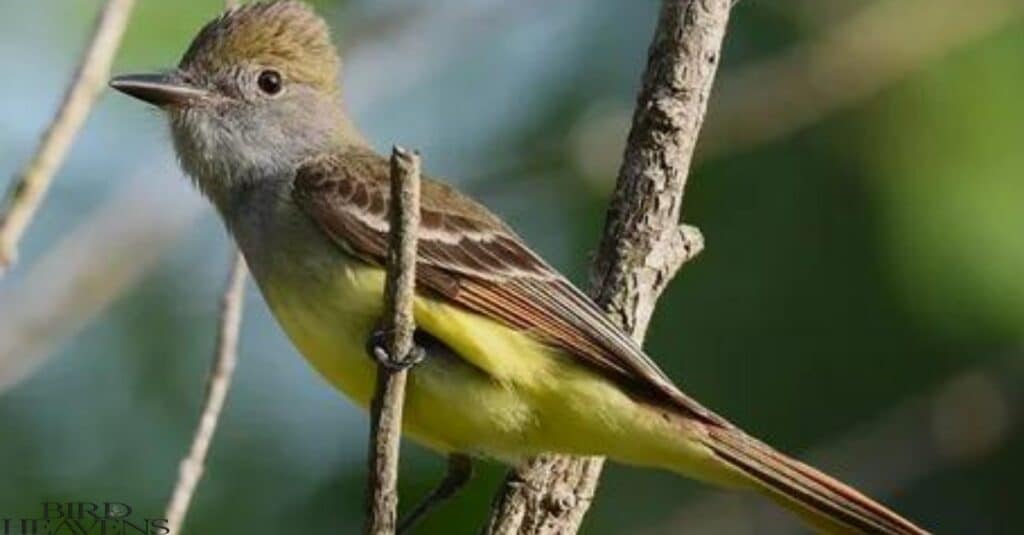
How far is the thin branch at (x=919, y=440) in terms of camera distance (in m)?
6.03

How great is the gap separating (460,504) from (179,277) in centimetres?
115

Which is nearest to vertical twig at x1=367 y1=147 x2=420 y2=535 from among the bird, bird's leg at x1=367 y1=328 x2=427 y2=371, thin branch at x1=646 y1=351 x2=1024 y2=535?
bird's leg at x1=367 y1=328 x2=427 y2=371

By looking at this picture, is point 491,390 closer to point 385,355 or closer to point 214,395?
point 385,355

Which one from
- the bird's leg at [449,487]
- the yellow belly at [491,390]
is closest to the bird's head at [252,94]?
the yellow belly at [491,390]

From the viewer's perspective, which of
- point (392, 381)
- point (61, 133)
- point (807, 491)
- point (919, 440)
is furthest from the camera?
point (919, 440)

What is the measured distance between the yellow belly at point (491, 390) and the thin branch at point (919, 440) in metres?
1.06

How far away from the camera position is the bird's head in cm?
562

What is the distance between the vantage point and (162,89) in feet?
18.1

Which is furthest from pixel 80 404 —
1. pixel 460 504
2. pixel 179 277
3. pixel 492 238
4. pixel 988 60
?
pixel 988 60

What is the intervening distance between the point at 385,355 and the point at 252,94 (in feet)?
4.19

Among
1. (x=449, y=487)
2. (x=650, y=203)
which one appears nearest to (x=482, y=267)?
(x=650, y=203)

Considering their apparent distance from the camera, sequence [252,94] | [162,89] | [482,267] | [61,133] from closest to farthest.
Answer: [61,133] < [482,267] < [162,89] < [252,94]

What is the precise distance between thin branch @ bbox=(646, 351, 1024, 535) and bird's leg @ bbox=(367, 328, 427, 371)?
151 cm

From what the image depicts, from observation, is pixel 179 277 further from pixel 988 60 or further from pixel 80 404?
pixel 988 60
